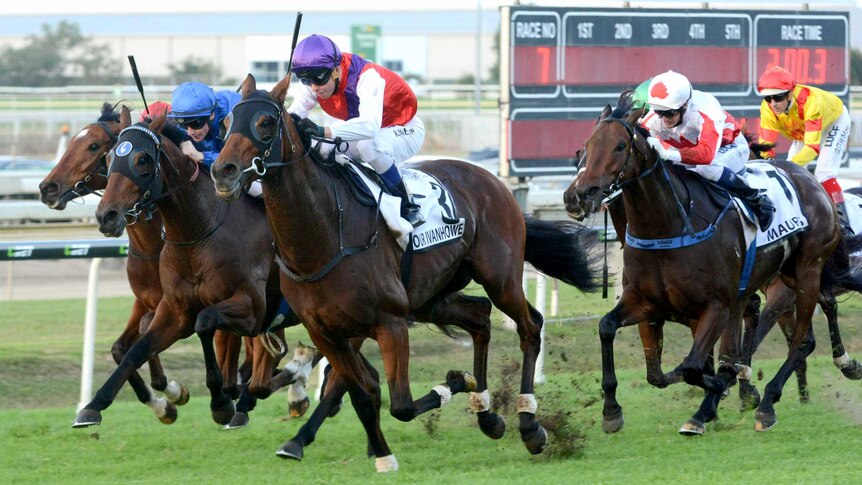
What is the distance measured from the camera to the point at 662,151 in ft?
18.2

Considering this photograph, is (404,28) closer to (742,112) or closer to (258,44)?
(258,44)

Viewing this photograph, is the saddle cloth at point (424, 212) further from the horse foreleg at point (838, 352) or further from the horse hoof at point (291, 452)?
the horse foreleg at point (838, 352)

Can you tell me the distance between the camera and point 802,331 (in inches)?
263

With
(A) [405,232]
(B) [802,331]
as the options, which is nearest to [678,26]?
(B) [802,331]

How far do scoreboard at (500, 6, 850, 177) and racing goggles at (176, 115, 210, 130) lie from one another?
12.2 ft

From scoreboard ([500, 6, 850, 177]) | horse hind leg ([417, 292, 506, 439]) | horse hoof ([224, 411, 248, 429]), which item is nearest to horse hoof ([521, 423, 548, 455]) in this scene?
horse hind leg ([417, 292, 506, 439])

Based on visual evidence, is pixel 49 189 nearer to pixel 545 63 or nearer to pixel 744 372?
pixel 744 372

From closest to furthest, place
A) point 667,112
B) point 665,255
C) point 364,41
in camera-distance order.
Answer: point 665,255 → point 667,112 → point 364,41

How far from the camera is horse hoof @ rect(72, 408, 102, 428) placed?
5152 mm

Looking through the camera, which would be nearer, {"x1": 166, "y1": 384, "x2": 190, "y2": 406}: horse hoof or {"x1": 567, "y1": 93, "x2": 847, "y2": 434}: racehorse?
{"x1": 567, "y1": 93, "x2": 847, "y2": 434}: racehorse

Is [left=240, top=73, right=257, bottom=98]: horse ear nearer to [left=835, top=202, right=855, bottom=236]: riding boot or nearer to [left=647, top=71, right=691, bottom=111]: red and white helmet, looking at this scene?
[left=647, top=71, right=691, bottom=111]: red and white helmet

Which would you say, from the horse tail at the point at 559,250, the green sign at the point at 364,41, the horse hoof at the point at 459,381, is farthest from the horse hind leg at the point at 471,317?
the green sign at the point at 364,41

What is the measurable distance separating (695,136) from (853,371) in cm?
215

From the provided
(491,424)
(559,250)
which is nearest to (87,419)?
(491,424)
